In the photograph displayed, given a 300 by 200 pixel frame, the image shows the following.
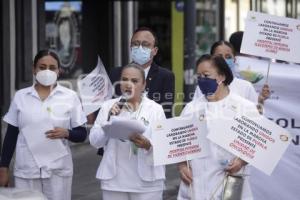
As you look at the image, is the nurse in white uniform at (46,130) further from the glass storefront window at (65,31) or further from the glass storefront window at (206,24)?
the glass storefront window at (206,24)

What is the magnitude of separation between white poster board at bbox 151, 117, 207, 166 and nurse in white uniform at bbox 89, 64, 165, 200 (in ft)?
0.68

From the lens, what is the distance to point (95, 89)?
6.70m

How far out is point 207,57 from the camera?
544 centimetres

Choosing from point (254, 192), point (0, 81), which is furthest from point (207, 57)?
point (0, 81)

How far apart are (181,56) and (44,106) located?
9.23 m

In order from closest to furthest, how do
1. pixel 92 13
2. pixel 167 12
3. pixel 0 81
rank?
pixel 0 81, pixel 92 13, pixel 167 12

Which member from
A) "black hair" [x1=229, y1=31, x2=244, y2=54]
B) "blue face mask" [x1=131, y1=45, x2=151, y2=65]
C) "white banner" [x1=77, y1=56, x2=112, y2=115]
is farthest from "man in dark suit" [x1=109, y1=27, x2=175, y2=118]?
"black hair" [x1=229, y1=31, x2=244, y2=54]

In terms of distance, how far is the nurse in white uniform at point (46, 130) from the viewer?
231 inches

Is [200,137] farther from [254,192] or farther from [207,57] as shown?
[254,192]

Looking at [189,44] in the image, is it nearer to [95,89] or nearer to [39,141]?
[95,89]

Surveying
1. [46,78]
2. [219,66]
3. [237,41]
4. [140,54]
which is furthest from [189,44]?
[219,66]

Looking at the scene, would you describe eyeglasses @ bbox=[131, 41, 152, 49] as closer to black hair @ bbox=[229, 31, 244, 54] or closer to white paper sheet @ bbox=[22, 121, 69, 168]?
white paper sheet @ bbox=[22, 121, 69, 168]

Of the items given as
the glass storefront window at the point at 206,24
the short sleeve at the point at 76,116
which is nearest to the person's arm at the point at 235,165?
the short sleeve at the point at 76,116

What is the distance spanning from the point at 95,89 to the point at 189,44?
532 cm
